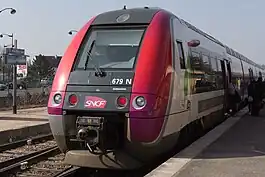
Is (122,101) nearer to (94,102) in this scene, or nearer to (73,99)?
(94,102)

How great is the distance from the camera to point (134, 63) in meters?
8.01

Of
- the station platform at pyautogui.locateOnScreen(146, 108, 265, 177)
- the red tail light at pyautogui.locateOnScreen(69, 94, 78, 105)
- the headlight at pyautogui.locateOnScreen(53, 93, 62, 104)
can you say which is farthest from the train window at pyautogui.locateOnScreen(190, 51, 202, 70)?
the headlight at pyautogui.locateOnScreen(53, 93, 62, 104)

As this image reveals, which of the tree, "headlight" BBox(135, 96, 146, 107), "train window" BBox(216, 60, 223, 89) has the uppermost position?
the tree

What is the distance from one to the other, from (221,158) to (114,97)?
88.7 inches

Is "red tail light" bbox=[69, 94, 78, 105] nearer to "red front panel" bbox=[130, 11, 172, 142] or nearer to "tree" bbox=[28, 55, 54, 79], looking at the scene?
"red front panel" bbox=[130, 11, 172, 142]

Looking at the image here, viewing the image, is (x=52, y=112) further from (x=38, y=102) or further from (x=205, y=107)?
(x=38, y=102)

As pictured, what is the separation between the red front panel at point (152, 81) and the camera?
743 centimetres

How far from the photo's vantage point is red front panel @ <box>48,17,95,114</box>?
7.93 m

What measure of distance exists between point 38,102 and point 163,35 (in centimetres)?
2578

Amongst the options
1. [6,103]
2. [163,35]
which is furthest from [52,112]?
[6,103]

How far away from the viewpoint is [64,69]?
8281 millimetres

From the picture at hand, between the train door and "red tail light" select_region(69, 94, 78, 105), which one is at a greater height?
the train door

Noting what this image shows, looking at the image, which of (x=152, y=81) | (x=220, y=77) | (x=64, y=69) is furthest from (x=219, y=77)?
(x=64, y=69)

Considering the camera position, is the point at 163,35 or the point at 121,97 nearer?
the point at 121,97
